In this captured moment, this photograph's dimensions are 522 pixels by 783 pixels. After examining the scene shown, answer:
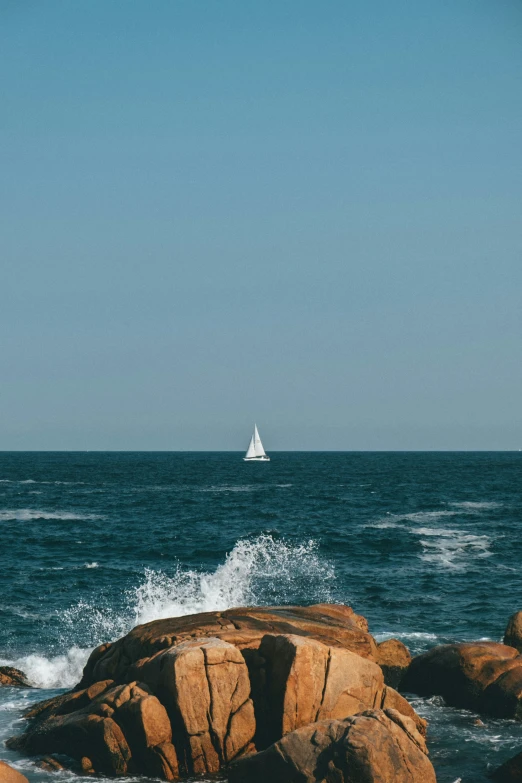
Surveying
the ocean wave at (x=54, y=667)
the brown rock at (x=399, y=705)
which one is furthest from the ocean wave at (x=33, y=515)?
the brown rock at (x=399, y=705)

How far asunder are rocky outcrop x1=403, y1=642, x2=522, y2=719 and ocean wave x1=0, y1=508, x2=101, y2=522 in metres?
44.9

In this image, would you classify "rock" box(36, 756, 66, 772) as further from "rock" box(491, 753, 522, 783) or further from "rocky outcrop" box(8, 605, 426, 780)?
"rock" box(491, 753, 522, 783)

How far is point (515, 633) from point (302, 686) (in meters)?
10.4

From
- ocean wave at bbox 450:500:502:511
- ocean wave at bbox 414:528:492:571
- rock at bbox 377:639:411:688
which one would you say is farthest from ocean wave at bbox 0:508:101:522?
rock at bbox 377:639:411:688

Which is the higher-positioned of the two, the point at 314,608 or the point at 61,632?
the point at 314,608

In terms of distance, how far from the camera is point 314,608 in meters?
23.4

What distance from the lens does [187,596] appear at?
34281 mm

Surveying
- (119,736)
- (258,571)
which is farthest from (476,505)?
(119,736)

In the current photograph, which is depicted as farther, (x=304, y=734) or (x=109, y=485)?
(x=109, y=485)

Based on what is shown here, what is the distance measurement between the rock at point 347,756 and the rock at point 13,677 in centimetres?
1029

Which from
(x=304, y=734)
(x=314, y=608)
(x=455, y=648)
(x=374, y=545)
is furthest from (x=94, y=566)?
(x=304, y=734)

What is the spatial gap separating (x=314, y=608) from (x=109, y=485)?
84.5m

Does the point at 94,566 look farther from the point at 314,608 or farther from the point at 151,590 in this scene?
the point at 314,608

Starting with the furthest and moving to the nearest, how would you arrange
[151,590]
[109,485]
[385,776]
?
[109,485]
[151,590]
[385,776]
